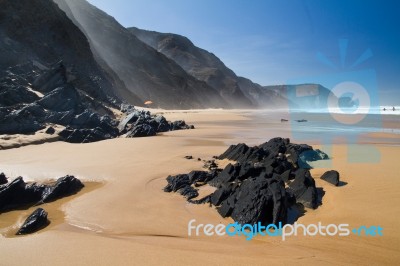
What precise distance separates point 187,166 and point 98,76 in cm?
3691

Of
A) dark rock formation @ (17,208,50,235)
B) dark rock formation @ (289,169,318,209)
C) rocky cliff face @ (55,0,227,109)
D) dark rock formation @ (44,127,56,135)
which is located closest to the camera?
dark rock formation @ (17,208,50,235)

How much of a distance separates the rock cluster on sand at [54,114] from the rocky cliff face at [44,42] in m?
5.12

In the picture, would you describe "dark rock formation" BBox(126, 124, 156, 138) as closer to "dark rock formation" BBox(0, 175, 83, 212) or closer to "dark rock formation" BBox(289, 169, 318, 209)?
"dark rock formation" BBox(0, 175, 83, 212)

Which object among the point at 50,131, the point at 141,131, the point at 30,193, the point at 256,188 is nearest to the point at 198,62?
the point at 141,131

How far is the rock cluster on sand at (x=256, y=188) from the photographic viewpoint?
4.78 meters

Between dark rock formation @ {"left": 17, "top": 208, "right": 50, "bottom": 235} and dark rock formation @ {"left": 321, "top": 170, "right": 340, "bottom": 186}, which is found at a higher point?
dark rock formation @ {"left": 321, "top": 170, "right": 340, "bottom": 186}

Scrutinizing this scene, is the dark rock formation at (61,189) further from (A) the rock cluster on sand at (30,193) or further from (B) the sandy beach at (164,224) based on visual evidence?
(B) the sandy beach at (164,224)

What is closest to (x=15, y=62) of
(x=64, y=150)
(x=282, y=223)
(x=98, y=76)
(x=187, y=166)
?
(x=98, y=76)

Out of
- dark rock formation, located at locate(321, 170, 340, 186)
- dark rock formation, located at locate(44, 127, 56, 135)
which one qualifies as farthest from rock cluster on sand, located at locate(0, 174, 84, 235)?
dark rock formation, located at locate(44, 127, 56, 135)

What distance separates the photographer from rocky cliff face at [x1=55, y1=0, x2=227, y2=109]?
81.5m

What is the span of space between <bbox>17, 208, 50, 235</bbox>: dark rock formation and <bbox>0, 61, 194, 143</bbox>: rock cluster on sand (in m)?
9.77

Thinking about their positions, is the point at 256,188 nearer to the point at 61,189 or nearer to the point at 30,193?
the point at 61,189

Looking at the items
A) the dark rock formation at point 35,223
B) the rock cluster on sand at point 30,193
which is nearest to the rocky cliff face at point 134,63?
the rock cluster on sand at point 30,193

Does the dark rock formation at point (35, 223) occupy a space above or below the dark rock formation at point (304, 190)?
below
